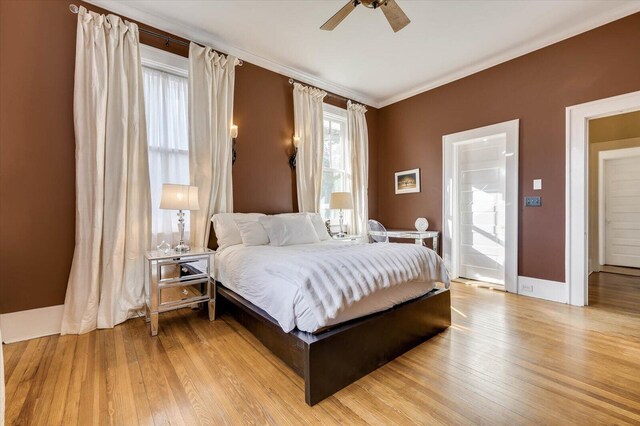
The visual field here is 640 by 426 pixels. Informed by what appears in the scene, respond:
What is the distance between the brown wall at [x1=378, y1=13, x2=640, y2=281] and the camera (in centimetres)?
300

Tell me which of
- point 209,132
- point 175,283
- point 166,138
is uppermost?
point 209,132

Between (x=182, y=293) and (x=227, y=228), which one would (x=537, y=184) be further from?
(x=182, y=293)

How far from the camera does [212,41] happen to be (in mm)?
3336

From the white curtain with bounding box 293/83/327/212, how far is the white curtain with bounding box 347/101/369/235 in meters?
0.73

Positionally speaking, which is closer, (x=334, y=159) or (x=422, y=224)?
(x=422, y=224)

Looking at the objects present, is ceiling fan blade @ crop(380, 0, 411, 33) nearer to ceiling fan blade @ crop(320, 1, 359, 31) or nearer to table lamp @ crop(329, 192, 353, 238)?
ceiling fan blade @ crop(320, 1, 359, 31)

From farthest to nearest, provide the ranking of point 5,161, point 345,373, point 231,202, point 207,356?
point 231,202 → point 5,161 → point 207,356 → point 345,373

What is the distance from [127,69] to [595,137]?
7.11 meters

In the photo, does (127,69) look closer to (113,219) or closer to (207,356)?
(113,219)

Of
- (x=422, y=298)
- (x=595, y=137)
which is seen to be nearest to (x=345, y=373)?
(x=422, y=298)

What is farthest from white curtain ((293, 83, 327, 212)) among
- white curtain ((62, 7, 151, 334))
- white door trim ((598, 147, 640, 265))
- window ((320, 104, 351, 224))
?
white door trim ((598, 147, 640, 265))

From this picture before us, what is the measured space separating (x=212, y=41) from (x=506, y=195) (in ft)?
13.7

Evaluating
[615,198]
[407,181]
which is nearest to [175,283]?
[407,181]

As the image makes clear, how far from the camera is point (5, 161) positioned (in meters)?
2.32
